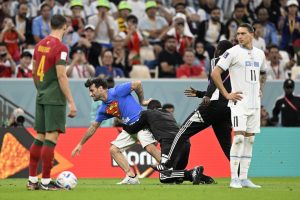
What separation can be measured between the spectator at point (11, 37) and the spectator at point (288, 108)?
261 inches

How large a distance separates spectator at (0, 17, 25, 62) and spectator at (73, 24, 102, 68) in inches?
59.4

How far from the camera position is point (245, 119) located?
14250 millimetres

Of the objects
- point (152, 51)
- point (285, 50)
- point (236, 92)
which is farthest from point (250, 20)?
point (236, 92)

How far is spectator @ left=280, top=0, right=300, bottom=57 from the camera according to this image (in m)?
27.1

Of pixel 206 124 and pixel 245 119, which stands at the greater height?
pixel 245 119

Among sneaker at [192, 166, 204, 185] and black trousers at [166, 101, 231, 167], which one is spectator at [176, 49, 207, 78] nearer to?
black trousers at [166, 101, 231, 167]

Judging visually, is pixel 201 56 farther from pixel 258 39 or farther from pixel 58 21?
pixel 58 21

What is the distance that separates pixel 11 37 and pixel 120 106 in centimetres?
831

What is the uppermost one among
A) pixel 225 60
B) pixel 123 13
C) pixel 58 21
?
pixel 123 13

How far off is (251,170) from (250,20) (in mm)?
7693

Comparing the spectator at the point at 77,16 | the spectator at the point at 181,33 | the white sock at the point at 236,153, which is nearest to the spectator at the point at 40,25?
the spectator at the point at 77,16

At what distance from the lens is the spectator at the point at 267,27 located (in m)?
27.3

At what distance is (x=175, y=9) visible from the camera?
27.1m

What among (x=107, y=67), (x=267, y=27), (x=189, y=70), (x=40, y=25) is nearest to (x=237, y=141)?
(x=107, y=67)
